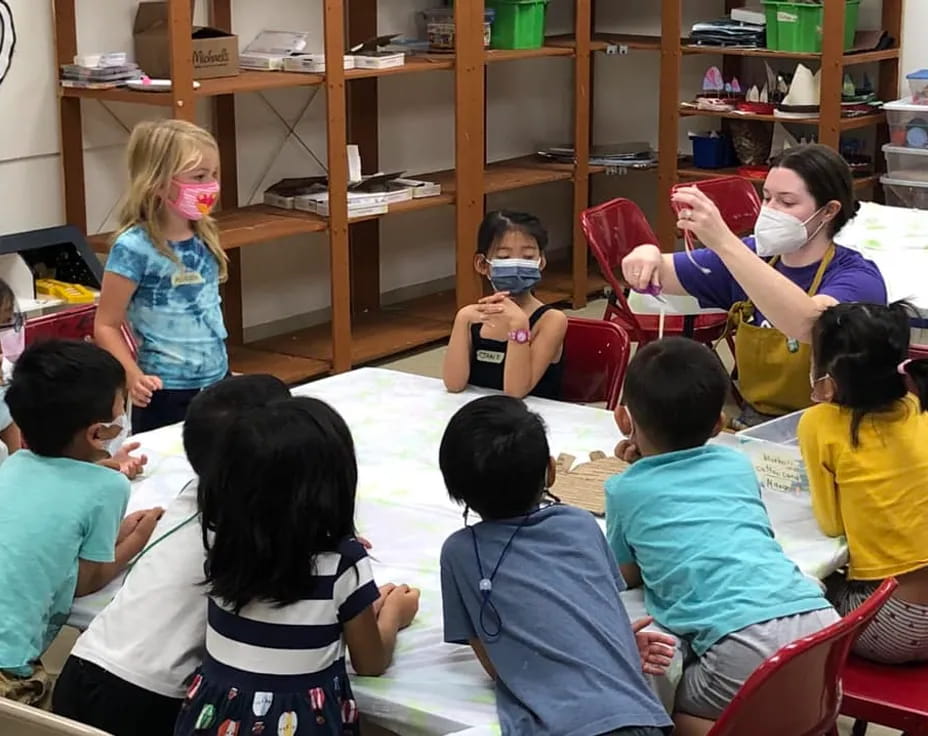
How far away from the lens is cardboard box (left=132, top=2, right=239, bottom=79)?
4727mm

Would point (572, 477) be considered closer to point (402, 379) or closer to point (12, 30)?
point (402, 379)

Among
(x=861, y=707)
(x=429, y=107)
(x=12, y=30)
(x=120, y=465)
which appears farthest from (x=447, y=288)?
A: (x=861, y=707)

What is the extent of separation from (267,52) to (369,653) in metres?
3.69

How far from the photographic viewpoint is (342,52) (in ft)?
17.0

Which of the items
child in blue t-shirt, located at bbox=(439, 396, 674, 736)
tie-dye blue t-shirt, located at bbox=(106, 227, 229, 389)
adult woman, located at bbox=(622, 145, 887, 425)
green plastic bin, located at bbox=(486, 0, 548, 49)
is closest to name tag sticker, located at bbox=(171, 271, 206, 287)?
tie-dye blue t-shirt, located at bbox=(106, 227, 229, 389)

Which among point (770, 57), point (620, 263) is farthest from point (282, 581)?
point (770, 57)

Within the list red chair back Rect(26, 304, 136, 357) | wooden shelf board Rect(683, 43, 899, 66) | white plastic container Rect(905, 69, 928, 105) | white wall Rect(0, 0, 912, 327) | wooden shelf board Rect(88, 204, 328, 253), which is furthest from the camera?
wooden shelf board Rect(683, 43, 899, 66)

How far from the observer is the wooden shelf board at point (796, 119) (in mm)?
5887

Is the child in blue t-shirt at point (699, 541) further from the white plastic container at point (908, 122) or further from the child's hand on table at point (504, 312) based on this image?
the white plastic container at point (908, 122)

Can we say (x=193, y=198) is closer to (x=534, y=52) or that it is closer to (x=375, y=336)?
(x=375, y=336)

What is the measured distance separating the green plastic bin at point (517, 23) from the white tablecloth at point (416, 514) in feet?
10.2

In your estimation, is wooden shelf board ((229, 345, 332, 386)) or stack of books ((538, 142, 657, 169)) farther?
stack of books ((538, 142, 657, 169))

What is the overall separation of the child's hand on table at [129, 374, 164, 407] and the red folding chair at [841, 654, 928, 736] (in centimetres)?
155

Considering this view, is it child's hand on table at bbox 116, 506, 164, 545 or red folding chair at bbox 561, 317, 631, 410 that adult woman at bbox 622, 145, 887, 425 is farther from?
child's hand on table at bbox 116, 506, 164, 545
